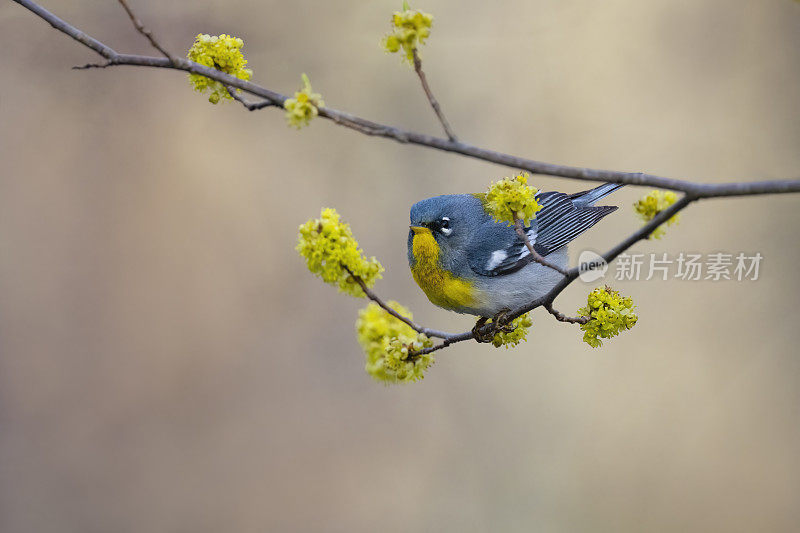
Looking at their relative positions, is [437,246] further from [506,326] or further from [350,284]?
[350,284]

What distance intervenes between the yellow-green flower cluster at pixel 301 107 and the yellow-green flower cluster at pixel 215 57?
1.12 ft

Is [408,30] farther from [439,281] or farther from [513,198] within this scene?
[439,281]

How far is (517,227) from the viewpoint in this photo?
4.94 feet

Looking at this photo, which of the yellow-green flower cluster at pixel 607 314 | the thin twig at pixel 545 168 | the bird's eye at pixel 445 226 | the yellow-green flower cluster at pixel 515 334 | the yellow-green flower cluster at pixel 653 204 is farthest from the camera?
the bird's eye at pixel 445 226

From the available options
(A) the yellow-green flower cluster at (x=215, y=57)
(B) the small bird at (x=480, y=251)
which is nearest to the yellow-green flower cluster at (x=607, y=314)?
(B) the small bird at (x=480, y=251)

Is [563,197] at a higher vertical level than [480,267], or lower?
higher

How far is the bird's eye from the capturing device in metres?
1.99

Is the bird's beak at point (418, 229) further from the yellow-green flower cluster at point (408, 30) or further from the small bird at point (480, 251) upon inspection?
the yellow-green flower cluster at point (408, 30)

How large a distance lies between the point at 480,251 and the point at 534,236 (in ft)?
0.87

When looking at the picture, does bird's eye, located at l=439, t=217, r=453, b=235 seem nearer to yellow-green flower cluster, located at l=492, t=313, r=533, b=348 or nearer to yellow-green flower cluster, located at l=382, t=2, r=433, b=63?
yellow-green flower cluster, located at l=492, t=313, r=533, b=348

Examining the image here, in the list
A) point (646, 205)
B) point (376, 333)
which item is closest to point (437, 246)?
point (376, 333)

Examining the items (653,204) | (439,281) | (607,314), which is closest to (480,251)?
(439,281)

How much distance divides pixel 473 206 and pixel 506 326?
1.54 feet

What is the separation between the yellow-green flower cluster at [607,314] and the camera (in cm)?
154
